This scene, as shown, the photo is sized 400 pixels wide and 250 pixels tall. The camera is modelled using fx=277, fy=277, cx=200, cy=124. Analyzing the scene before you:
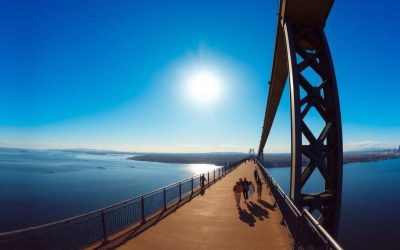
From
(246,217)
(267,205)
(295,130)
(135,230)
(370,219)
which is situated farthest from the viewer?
(370,219)

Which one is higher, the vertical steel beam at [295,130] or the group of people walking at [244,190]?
the vertical steel beam at [295,130]

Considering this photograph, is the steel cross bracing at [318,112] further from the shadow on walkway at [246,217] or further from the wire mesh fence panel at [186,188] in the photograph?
the wire mesh fence panel at [186,188]

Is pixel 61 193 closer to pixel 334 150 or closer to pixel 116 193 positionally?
pixel 116 193

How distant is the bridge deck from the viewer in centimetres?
674

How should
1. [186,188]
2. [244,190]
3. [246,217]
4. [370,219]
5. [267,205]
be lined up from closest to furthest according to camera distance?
1. [246,217]
2. [267,205]
3. [244,190]
4. [370,219]
5. [186,188]

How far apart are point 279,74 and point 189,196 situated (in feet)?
26.2

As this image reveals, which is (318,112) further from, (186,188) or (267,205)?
(186,188)

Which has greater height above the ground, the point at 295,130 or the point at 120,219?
the point at 295,130

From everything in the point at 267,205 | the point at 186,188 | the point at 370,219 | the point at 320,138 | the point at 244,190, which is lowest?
the point at 370,219

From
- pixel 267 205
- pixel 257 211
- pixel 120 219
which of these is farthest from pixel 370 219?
pixel 120 219

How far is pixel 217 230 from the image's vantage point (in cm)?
810

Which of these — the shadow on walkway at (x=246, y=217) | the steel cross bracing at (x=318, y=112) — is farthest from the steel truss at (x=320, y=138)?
the shadow on walkway at (x=246, y=217)

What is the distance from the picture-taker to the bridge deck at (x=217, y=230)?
6.74 meters

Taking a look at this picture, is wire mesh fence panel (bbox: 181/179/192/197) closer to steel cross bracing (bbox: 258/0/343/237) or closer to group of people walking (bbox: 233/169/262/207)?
group of people walking (bbox: 233/169/262/207)
